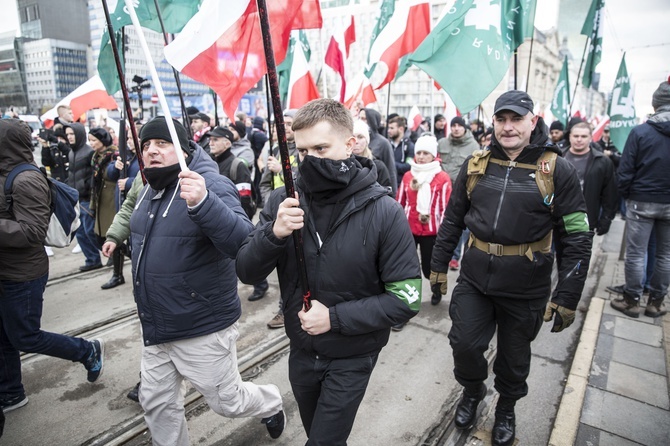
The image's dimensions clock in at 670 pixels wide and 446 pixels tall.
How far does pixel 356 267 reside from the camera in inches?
75.9

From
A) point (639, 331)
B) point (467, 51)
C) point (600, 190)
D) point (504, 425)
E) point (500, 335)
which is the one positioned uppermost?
point (467, 51)

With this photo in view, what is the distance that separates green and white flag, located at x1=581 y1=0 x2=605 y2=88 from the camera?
259 inches

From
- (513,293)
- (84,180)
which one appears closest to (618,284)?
(513,293)

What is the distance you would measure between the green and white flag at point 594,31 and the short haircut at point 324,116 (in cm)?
651

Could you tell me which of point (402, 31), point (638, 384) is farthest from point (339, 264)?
point (402, 31)

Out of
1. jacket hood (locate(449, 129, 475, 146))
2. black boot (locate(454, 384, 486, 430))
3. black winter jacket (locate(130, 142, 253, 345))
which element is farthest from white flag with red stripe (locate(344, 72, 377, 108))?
black boot (locate(454, 384, 486, 430))

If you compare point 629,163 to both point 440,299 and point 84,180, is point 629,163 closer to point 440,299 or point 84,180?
point 440,299

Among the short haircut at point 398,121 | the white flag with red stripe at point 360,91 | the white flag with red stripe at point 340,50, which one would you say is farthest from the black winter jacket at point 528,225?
the white flag with red stripe at point 340,50

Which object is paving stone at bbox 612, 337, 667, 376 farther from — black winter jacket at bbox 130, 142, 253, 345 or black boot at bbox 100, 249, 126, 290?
black boot at bbox 100, 249, 126, 290

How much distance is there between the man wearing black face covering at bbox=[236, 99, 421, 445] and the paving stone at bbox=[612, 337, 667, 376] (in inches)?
122

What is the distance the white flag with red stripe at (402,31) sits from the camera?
18.7 feet

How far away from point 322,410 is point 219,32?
1895 mm

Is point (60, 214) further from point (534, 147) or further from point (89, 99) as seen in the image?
point (89, 99)

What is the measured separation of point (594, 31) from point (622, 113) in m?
1.39
